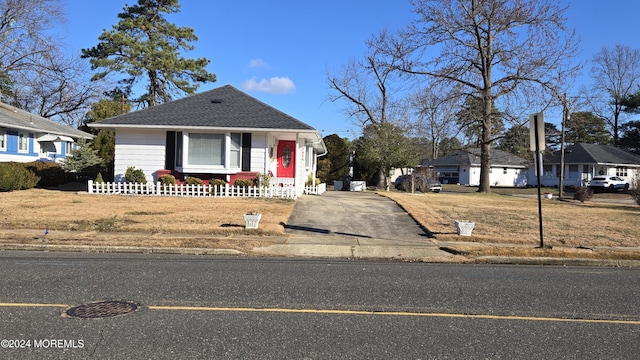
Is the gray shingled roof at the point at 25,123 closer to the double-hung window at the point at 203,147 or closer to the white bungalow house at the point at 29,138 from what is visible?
the white bungalow house at the point at 29,138

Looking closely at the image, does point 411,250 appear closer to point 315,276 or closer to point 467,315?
point 315,276

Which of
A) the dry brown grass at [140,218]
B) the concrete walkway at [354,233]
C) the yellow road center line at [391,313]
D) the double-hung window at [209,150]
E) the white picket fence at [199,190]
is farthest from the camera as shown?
the double-hung window at [209,150]

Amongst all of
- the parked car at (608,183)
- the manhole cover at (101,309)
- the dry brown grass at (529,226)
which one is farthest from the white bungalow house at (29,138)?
the parked car at (608,183)

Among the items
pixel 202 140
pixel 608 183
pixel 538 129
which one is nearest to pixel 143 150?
pixel 202 140

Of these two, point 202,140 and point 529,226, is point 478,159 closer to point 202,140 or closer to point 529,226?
point 202,140

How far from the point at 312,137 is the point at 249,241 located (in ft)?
42.6

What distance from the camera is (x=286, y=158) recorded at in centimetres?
2419

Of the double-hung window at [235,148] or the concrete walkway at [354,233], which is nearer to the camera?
the concrete walkway at [354,233]

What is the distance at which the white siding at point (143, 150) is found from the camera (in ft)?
69.2

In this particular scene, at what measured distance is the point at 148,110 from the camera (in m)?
22.3

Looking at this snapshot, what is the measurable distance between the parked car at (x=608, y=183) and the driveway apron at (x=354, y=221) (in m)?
39.6

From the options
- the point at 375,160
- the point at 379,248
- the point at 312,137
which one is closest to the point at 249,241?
the point at 379,248

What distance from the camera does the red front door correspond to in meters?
23.9

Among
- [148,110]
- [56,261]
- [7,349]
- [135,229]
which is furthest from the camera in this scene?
[148,110]
